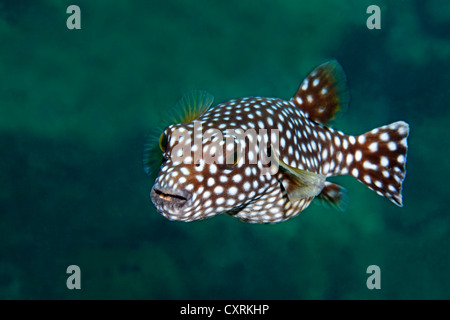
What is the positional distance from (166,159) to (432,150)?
17928 millimetres

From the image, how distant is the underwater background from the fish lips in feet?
38.7

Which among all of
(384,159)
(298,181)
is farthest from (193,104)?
(384,159)

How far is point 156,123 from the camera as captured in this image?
635 inches

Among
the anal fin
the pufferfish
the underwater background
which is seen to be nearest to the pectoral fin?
the pufferfish

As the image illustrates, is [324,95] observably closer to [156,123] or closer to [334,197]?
[334,197]

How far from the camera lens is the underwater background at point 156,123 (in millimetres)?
15078

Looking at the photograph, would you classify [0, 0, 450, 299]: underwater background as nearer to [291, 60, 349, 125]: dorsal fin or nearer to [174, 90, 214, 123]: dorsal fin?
[291, 60, 349, 125]: dorsal fin

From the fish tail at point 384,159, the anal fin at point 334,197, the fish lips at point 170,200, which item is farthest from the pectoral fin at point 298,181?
the fish tail at point 384,159

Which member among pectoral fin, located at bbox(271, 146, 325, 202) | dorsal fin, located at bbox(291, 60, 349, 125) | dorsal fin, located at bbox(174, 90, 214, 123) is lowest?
pectoral fin, located at bbox(271, 146, 325, 202)

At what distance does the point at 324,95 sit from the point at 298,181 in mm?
1268

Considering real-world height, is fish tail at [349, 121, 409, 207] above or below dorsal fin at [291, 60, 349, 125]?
below

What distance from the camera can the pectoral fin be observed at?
106 inches

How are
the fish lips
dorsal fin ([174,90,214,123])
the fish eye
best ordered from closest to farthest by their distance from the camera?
the fish lips
the fish eye
dorsal fin ([174,90,214,123])

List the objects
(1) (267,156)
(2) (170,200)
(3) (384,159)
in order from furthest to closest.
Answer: (3) (384,159)
(1) (267,156)
(2) (170,200)
